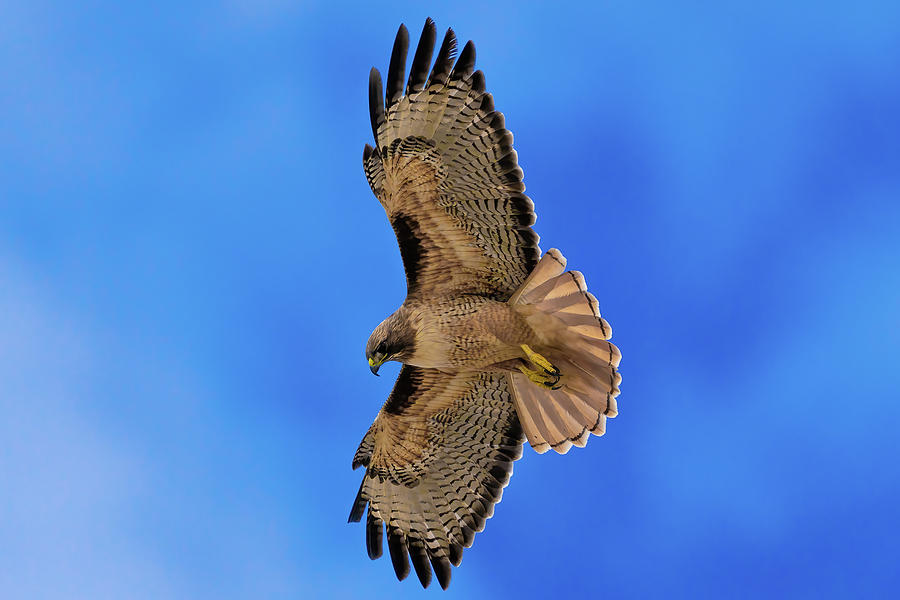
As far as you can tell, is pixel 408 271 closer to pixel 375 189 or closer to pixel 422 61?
pixel 375 189

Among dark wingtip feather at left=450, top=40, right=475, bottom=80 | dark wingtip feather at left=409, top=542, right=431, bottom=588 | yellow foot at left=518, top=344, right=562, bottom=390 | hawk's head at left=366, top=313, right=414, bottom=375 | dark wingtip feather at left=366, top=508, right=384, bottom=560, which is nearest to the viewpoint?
dark wingtip feather at left=450, top=40, right=475, bottom=80

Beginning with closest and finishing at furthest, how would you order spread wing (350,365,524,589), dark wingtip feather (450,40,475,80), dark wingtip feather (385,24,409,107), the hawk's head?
dark wingtip feather (450,40,475,80) < dark wingtip feather (385,24,409,107) < the hawk's head < spread wing (350,365,524,589)

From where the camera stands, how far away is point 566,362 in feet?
21.6

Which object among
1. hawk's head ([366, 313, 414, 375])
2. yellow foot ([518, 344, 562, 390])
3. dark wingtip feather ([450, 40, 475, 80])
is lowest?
yellow foot ([518, 344, 562, 390])

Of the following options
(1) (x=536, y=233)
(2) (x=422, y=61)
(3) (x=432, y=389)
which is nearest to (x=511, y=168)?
(1) (x=536, y=233)

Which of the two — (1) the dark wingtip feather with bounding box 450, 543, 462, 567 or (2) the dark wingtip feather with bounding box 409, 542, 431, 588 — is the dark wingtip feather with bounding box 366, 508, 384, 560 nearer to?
(2) the dark wingtip feather with bounding box 409, 542, 431, 588

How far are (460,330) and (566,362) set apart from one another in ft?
2.85

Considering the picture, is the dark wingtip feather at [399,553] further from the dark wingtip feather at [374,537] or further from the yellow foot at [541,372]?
the yellow foot at [541,372]

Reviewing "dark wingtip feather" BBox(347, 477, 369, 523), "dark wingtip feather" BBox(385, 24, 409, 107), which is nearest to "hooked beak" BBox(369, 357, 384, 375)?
"dark wingtip feather" BBox(347, 477, 369, 523)

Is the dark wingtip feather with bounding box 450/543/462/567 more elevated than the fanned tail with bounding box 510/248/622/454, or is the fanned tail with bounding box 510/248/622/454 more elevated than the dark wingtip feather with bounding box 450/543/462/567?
the fanned tail with bounding box 510/248/622/454

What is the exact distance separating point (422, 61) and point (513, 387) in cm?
282

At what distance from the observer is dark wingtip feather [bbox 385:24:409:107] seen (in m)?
6.41

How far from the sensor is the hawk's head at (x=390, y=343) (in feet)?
22.2

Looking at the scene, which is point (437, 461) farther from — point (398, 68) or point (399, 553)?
point (398, 68)
